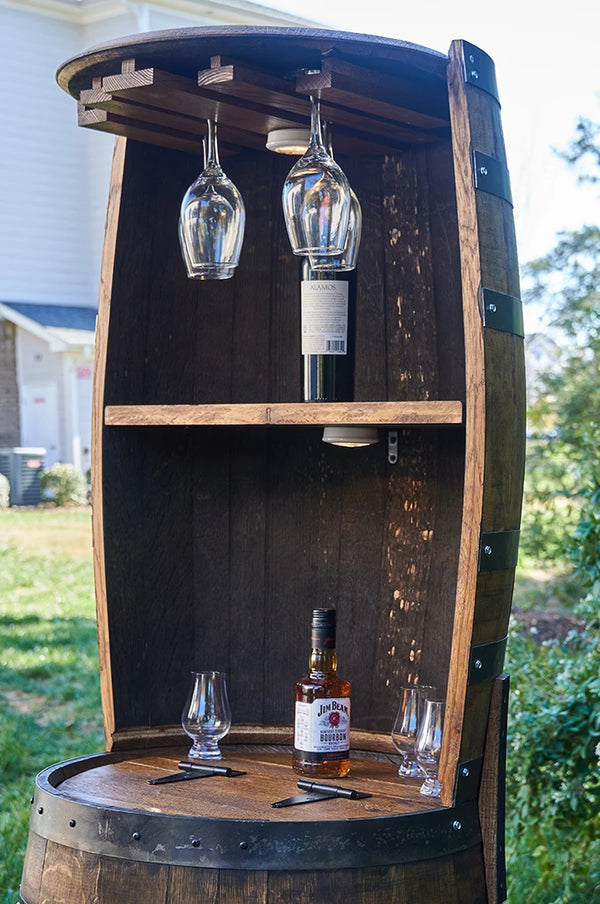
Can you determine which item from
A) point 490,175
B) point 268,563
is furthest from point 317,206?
point 268,563

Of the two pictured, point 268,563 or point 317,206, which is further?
point 268,563

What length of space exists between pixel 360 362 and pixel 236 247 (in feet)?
1.44

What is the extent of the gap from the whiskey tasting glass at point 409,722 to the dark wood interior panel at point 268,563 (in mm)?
152

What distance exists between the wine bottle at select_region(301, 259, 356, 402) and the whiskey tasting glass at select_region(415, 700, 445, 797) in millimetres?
553

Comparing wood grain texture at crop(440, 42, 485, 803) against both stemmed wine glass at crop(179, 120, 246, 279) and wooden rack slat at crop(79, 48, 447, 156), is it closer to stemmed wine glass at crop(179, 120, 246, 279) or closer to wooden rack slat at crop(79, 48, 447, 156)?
wooden rack slat at crop(79, 48, 447, 156)

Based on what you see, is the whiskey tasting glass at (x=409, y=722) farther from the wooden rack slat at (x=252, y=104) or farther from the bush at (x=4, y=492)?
the bush at (x=4, y=492)

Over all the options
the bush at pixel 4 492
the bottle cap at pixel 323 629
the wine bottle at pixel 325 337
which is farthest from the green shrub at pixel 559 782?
the bush at pixel 4 492

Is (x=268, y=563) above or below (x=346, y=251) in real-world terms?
below

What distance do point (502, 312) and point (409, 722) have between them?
709 mm

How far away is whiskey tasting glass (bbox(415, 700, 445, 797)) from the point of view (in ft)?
6.08

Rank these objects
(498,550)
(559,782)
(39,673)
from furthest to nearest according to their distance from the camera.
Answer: (39,673) < (559,782) < (498,550)

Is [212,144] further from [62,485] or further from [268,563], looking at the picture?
[62,485]

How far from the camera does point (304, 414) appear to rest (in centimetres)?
174

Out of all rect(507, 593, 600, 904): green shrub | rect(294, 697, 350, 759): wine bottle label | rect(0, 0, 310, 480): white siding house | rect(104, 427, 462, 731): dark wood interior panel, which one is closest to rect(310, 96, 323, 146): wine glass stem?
rect(104, 427, 462, 731): dark wood interior panel
